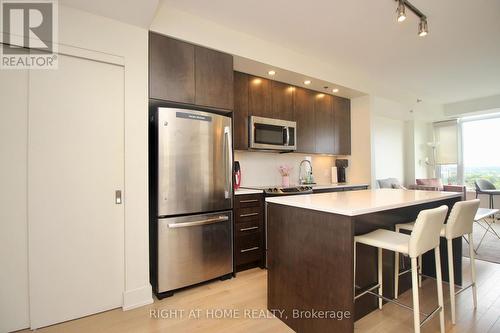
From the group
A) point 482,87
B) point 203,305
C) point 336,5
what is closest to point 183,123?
point 203,305

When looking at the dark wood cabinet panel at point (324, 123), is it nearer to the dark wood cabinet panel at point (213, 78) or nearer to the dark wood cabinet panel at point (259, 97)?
the dark wood cabinet panel at point (259, 97)

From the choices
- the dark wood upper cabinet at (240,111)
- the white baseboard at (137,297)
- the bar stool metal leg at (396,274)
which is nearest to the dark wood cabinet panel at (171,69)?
the dark wood upper cabinet at (240,111)

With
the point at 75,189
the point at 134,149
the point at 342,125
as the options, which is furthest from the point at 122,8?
the point at 342,125

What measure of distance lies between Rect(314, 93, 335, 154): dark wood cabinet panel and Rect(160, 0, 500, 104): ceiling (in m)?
0.64

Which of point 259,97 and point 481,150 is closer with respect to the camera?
point 259,97

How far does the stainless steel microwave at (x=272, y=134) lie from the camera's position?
3301 millimetres

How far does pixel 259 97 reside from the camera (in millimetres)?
3455

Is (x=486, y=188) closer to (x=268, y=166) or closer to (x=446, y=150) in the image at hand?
(x=446, y=150)

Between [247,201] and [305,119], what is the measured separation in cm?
185

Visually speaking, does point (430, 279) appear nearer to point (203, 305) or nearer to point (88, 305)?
point (203, 305)

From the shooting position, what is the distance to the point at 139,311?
2.09 metres

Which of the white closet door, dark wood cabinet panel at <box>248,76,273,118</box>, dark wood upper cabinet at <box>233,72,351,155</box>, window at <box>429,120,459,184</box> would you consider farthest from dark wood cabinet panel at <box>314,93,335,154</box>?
window at <box>429,120,459,184</box>

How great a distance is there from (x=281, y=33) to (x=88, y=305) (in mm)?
3315

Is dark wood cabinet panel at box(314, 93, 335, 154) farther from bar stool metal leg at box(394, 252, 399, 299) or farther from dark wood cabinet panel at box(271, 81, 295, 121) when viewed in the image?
bar stool metal leg at box(394, 252, 399, 299)
